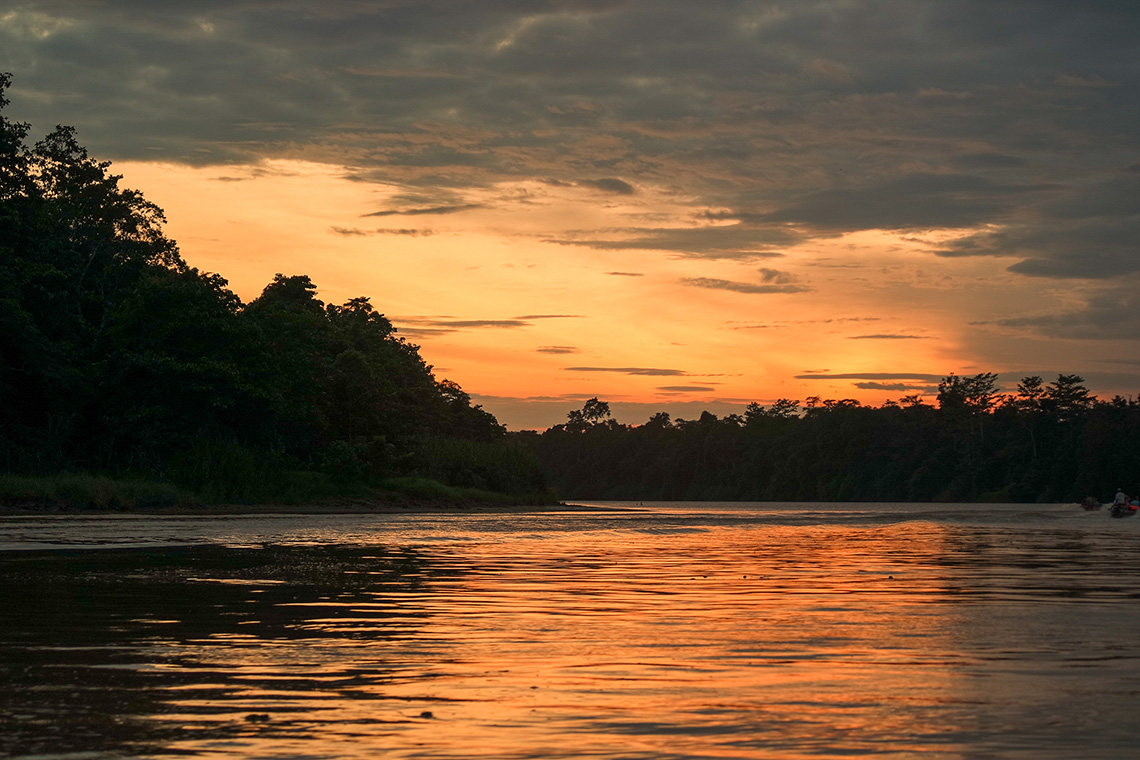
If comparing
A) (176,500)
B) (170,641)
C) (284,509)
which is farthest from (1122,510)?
(170,641)

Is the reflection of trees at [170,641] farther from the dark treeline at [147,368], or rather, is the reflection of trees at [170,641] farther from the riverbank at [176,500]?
the dark treeline at [147,368]

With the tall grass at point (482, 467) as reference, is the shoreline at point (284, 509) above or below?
below

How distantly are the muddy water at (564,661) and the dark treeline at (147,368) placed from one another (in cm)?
3989

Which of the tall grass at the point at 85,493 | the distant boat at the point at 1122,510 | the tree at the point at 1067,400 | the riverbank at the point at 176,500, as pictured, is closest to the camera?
the tall grass at the point at 85,493

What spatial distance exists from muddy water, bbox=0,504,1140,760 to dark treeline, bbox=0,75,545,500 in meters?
39.9

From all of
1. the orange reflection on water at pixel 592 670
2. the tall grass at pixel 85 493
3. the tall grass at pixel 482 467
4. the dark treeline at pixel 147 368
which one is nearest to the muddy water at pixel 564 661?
the orange reflection on water at pixel 592 670

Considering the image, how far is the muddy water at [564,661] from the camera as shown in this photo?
7.27 meters

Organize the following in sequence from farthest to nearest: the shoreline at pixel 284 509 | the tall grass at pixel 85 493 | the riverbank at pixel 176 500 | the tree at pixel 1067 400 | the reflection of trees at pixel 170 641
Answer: the tree at pixel 1067 400 < the riverbank at pixel 176 500 < the tall grass at pixel 85 493 < the shoreline at pixel 284 509 < the reflection of trees at pixel 170 641

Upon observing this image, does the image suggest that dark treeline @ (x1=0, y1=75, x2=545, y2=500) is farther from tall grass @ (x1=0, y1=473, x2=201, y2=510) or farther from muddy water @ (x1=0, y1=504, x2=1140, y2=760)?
muddy water @ (x1=0, y1=504, x2=1140, y2=760)

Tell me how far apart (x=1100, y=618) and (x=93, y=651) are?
35.1ft

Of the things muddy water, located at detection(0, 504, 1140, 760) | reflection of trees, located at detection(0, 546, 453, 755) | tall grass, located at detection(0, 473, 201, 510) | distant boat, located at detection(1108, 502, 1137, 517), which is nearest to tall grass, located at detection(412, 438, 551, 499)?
tall grass, located at detection(0, 473, 201, 510)

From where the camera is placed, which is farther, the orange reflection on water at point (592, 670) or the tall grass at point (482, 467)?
the tall grass at point (482, 467)

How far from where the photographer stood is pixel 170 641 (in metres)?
11.5

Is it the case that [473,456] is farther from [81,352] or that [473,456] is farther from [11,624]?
[11,624]
